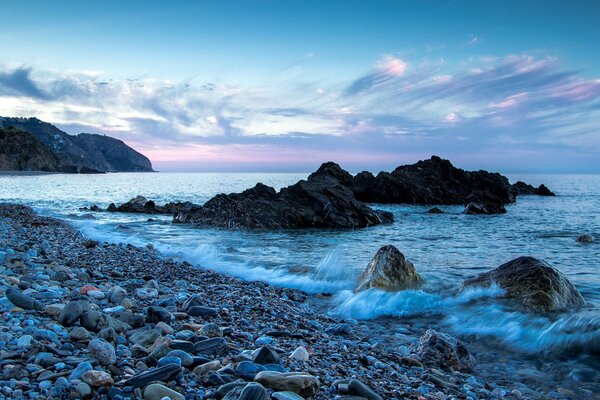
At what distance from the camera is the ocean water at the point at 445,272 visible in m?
6.48

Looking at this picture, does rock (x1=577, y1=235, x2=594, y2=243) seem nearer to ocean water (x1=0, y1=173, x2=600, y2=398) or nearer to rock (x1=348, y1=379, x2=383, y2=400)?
ocean water (x1=0, y1=173, x2=600, y2=398)

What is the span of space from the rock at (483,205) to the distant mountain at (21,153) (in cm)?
15309

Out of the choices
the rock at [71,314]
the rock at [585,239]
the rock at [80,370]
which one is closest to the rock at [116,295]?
the rock at [71,314]

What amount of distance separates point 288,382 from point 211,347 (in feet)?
3.83

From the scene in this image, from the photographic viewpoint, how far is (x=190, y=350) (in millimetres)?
4234

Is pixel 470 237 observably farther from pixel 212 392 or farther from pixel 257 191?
pixel 212 392

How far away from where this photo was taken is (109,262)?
1102 centimetres

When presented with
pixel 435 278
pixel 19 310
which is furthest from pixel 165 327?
pixel 435 278

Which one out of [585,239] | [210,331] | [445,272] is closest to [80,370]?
[210,331]

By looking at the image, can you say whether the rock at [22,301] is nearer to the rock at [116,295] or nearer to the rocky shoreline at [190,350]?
the rocky shoreline at [190,350]

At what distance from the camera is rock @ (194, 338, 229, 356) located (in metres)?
4.28

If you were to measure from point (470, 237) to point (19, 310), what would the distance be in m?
19.9

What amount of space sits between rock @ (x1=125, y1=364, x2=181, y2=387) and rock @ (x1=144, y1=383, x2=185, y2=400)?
6.1 inches

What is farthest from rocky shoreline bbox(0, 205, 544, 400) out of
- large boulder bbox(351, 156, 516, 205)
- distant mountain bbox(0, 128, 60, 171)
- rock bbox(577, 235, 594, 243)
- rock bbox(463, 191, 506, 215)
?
distant mountain bbox(0, 128, 60, 171)
